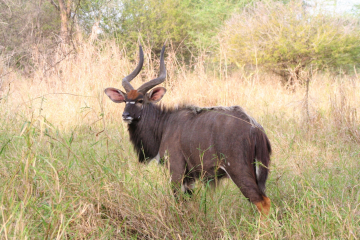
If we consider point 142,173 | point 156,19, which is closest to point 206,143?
point 142,173

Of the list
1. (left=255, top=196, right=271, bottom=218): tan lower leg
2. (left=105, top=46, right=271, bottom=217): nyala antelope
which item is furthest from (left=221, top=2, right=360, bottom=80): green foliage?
(left=255, top=196, right=271, bottom=218): tan lower leg

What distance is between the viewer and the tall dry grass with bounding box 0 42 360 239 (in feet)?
7.63

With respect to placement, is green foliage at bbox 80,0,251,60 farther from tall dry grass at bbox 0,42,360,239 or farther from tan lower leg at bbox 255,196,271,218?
tan lower leg at bbox 255,196,271,218

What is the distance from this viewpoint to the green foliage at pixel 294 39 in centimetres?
1121

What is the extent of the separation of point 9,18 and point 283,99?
12.1m

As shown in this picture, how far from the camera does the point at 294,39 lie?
37.1 ft

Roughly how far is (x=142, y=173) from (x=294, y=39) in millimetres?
10003

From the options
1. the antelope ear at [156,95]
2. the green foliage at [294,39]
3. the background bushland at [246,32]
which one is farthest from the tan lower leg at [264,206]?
the green foliage at [294,39]

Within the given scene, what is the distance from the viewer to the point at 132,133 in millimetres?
3902

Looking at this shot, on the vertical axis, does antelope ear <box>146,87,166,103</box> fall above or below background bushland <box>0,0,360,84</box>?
below

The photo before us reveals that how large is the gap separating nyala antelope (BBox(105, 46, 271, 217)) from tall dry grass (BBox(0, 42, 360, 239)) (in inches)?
8.1

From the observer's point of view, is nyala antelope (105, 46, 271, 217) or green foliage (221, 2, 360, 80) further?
green foliage (221, 2, 360, 80)

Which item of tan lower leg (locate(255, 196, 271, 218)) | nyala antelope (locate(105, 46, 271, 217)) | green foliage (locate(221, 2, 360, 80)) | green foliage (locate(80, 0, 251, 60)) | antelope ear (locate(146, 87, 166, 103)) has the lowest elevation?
tan lower leg (locate(255, 196, 271, 218))

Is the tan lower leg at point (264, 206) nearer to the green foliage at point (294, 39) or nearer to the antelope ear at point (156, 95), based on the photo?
the antelope ear at point (156, 95)
